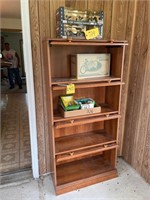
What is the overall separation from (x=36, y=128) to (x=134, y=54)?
1264 millimetres

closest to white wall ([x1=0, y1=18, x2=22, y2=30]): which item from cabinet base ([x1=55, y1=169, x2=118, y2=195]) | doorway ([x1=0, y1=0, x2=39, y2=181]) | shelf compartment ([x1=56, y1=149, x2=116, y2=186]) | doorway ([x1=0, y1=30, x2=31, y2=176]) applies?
doorway ([x1=0, y1=30, x2=31, y2=176])

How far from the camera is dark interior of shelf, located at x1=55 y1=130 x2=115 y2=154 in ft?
5.26

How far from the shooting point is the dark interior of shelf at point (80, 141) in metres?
1.60

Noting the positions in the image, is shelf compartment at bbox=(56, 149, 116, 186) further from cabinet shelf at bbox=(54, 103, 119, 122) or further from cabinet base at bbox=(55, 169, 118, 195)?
cabinet shelf at bbox=(54, 103, 119, 122)

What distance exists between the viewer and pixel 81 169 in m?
1.83

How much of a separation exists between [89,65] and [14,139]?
177cm

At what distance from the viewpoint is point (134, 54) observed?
1.77 metres

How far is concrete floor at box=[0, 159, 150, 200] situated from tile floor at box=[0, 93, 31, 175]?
1.01ft

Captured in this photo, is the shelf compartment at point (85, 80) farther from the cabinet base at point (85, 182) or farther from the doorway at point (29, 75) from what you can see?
the cabinet base at point (85, 182)

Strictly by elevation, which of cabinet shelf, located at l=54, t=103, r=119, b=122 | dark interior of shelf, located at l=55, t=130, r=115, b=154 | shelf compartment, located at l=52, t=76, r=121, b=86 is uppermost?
shelf compartment, located at l=52, t=76, r=121, b=86

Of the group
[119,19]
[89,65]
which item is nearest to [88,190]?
[89,65]

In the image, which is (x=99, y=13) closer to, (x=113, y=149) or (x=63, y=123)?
(x=63, y=123)

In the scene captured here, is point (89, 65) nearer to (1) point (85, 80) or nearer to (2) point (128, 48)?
(1) point (85, 80)

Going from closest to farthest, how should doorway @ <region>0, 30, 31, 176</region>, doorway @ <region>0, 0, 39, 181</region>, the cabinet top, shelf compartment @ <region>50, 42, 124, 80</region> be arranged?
the cabinet top
doorway @ <region>0, 0, 39, 181</region>
shelf compartment @ <region>50, 42, 124, 80</region>
doorway @ <region>0, 30, 31, 176</region>
